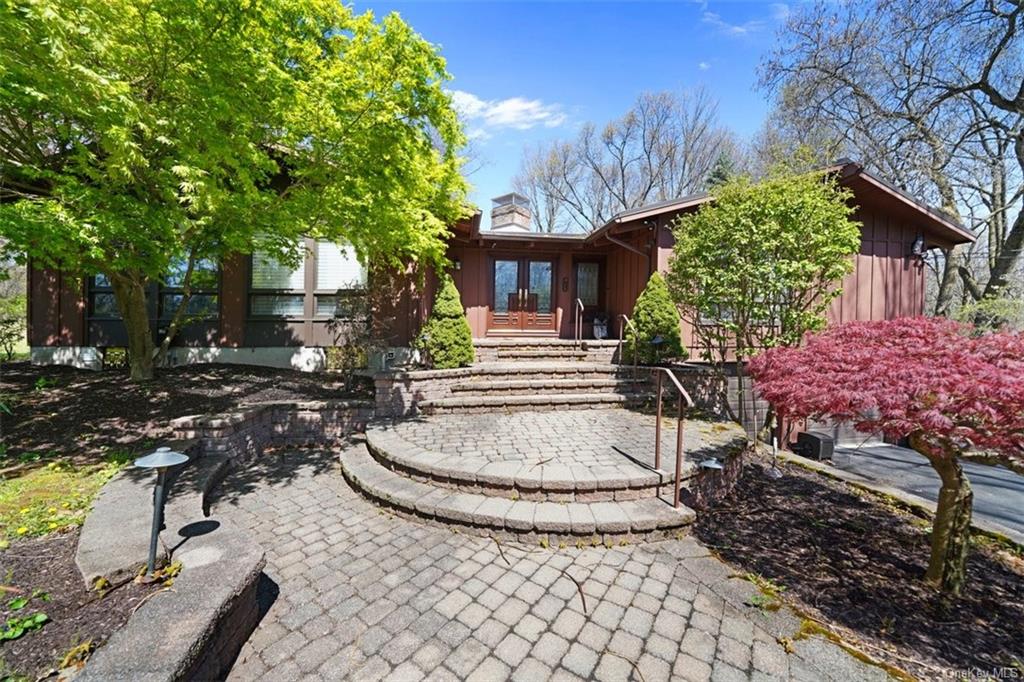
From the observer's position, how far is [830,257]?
18.2 feet

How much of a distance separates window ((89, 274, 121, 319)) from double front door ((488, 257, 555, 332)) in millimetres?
8278

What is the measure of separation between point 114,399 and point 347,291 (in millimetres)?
3681

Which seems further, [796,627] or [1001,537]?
[1001,537]

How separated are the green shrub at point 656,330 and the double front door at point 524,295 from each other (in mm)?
4173

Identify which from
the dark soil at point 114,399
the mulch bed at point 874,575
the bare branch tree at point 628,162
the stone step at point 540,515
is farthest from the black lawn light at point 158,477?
the bare branch tree at point 628,162

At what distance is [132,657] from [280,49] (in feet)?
17.3

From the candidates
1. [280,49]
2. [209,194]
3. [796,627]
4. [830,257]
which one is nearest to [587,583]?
[796,627]

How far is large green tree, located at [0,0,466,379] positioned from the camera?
331 centimetres

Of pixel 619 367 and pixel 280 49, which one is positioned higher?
pixel 280 49

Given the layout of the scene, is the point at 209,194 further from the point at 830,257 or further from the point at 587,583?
the point at 830,257

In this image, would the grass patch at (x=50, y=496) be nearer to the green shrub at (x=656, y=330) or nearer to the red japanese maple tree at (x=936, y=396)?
the red japanese maple tree at (x=936, y=396)

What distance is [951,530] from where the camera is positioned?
2836 mm

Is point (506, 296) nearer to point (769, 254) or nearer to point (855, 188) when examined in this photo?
point (769, 254)

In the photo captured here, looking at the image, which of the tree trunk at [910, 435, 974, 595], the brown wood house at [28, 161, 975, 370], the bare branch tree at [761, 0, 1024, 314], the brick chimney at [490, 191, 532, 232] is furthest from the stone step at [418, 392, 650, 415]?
the bare branch tree at [761, 0, 1024, 314]
